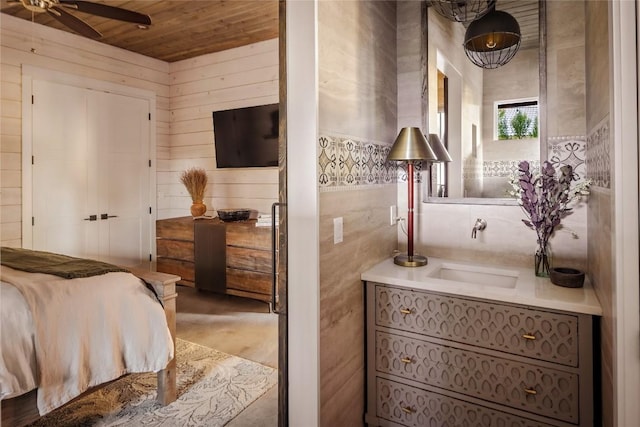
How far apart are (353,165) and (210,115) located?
3.37 meters

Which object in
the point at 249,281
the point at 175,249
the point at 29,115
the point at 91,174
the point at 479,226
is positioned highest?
the point at 29,115

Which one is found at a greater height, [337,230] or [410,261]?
[337,230]

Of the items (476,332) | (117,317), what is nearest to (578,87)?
(476,332)

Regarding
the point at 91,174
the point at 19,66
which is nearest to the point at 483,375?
the point at 91,174

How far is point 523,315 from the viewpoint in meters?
1.52

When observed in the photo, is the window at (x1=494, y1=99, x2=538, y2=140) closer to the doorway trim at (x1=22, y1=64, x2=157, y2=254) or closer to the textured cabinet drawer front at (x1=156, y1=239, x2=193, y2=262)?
the textured cabinet drawer front at (x1=156, y1=239, x2=193, y2=262)

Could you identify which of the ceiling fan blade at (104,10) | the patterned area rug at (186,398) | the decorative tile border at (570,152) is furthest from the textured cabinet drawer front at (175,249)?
the decorative tile border at (570,152)

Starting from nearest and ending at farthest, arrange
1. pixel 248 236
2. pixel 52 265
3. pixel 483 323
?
pixel 483 323 < pixel 52 265 < pixel 248 236

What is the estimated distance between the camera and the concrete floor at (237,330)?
2.15m

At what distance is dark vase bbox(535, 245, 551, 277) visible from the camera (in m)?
1.78

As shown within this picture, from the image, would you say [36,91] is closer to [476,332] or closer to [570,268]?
[476,332]

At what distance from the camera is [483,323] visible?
62.7 inches

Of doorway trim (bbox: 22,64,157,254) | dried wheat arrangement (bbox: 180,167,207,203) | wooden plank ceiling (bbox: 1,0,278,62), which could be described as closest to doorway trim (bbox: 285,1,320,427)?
wooden plank ceiling (bbox: 1,0,278,62)

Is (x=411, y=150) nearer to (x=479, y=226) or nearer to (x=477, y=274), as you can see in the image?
(x=479, y=226)
